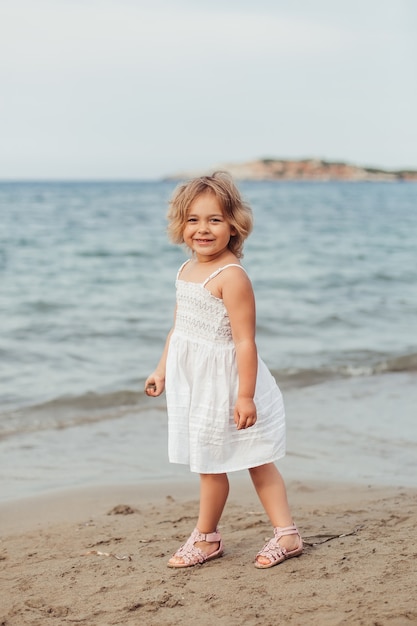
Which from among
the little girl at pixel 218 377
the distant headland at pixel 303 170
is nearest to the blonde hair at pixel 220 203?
the little girl at pixel 218 377

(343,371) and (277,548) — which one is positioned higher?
(277,548)

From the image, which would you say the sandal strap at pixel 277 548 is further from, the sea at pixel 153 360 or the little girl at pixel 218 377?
the sea at pixel 153 360

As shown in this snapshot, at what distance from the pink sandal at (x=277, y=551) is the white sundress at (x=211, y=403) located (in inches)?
12.0

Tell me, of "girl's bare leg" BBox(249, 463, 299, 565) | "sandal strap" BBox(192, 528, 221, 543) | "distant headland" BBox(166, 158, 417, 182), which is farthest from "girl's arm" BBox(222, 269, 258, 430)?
"distant headland" BBox(166, 158, 417, 182)

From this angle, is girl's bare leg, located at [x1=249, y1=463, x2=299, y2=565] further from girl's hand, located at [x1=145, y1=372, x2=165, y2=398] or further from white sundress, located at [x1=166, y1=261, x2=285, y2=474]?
girl's hand, located at [x1=145, y1=372, x2=165, y2=398]

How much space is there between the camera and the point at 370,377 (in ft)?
24.4

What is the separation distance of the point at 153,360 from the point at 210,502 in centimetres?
501

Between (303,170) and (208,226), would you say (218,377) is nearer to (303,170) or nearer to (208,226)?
(208,226)

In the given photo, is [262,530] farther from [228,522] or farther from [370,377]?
[370,377]

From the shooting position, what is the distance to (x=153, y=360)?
26.8 ft

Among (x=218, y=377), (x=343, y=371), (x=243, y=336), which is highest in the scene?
(x=243, y=336)

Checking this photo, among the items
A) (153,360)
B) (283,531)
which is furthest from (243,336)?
(153,360)

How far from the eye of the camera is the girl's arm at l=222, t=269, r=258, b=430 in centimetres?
298

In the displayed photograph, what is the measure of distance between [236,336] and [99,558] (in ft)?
3.52
